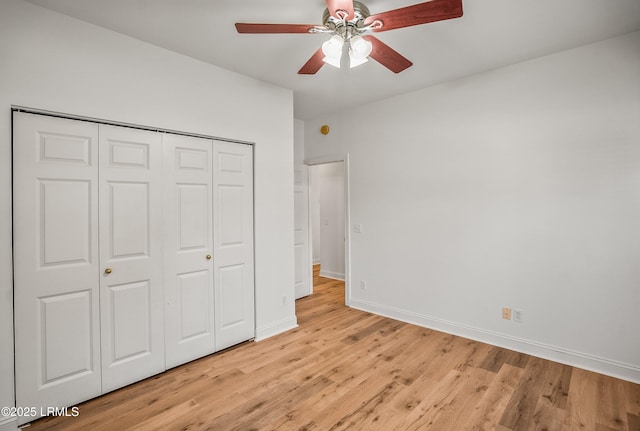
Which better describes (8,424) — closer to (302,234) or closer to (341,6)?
(341,6)

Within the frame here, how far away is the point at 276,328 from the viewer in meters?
3.45

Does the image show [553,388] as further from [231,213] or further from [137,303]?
[137,303]

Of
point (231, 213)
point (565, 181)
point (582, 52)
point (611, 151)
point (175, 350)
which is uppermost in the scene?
point (582, 52)

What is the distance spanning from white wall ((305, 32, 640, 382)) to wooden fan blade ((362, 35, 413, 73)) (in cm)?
142

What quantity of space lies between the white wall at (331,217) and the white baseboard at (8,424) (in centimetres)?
459

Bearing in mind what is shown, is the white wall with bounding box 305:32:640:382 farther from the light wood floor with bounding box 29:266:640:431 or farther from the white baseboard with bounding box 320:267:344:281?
the white baseboard with bounding box 320:267:344:281

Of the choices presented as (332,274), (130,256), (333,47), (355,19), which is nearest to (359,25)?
(355,19)

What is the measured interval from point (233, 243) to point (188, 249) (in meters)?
0.45

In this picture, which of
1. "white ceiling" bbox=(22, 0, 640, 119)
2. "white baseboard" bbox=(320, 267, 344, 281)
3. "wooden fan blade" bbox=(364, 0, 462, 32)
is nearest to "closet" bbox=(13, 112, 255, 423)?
"white ceiling" bbox=(22, 0, 640, 119)

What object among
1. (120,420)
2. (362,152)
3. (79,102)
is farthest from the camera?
(362,152)

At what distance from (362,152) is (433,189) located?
3.64 feet

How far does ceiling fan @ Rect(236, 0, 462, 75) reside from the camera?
5.32ft

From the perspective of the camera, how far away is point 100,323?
7.61 ft

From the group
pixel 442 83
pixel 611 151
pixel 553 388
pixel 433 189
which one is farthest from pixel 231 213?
pixel 611 151
